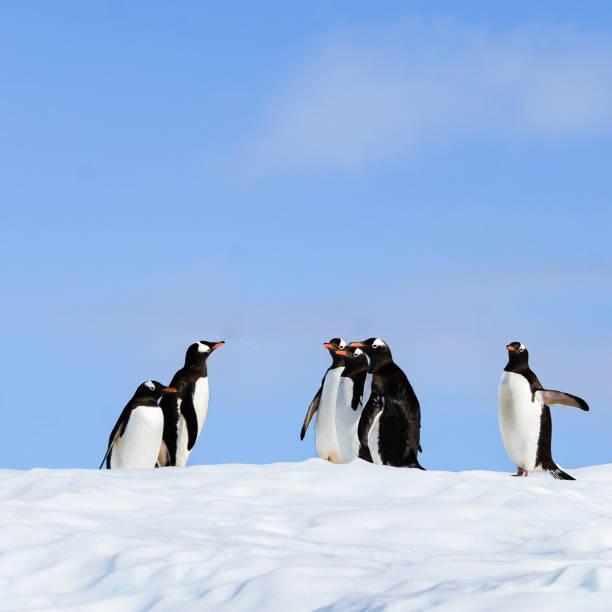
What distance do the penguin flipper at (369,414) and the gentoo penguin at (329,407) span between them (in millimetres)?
737

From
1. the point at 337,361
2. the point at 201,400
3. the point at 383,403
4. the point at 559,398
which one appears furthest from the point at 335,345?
the point at 559,398

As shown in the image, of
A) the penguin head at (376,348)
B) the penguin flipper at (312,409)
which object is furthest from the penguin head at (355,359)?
the penguin flipper at (312,409)

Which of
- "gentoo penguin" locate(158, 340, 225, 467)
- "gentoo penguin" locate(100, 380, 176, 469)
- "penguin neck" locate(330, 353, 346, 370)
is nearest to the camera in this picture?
"gentoo penguin" locate(100, 380, 176, 469)

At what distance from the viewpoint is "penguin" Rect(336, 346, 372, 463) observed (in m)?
10.7

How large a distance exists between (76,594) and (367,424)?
5560 millimetres

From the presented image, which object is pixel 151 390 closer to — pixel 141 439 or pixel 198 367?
pixel 141 439

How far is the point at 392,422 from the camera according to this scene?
1005 cm

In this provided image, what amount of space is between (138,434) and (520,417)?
4.33 m

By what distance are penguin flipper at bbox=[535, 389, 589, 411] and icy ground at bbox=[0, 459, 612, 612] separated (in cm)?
289

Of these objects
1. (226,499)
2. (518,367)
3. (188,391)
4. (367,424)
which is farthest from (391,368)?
(226,499)

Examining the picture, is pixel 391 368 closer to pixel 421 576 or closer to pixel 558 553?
pixel 558 553

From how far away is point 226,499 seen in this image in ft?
22.2

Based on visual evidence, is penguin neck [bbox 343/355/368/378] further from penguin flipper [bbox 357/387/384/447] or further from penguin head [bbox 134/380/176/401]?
penguin head [bbox 134/380/176/401]

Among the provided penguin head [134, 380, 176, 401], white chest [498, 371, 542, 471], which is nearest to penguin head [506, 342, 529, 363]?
white chest [498, 371, 542, 471]
